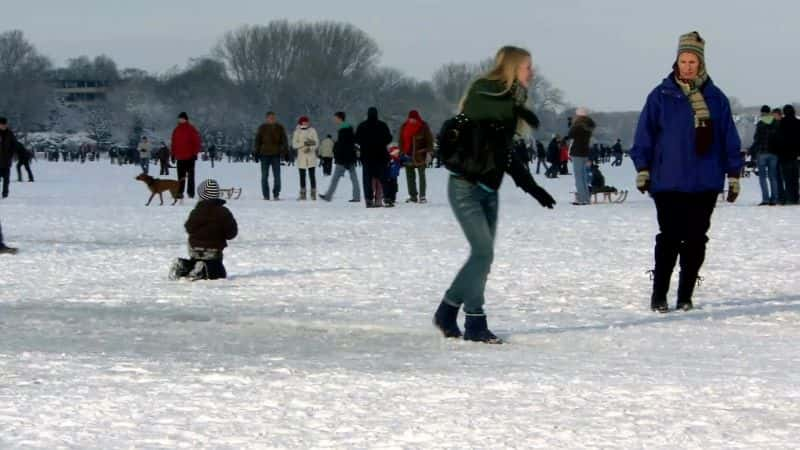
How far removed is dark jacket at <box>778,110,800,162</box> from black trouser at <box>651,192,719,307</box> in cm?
1205

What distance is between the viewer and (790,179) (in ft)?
66.0

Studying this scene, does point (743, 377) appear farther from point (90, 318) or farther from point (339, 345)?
point (90, 318)

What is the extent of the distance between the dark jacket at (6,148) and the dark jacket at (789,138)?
1232cm

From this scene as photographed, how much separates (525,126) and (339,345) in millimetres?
1353

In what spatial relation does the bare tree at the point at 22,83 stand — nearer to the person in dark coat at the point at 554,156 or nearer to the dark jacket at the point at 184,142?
the person in dark coat at the point at 554,156

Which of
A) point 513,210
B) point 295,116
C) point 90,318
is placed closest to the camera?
point 90,318

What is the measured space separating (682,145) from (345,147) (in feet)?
46.9

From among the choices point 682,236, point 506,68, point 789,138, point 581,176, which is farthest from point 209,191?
point 789,138

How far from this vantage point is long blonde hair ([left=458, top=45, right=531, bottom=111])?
6.61 meters

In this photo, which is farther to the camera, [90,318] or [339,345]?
[90,318]

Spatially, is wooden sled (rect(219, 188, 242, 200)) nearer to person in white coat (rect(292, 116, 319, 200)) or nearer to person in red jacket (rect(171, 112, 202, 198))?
person in red jacket (rect(171, 112, 202, 198))

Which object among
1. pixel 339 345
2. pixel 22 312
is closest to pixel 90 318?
pixel 22 312

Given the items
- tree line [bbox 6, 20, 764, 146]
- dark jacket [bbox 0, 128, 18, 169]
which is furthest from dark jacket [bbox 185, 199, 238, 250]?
tree line [bbox 6, 20, 764, 146]

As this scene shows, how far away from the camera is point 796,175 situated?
1998 cm
